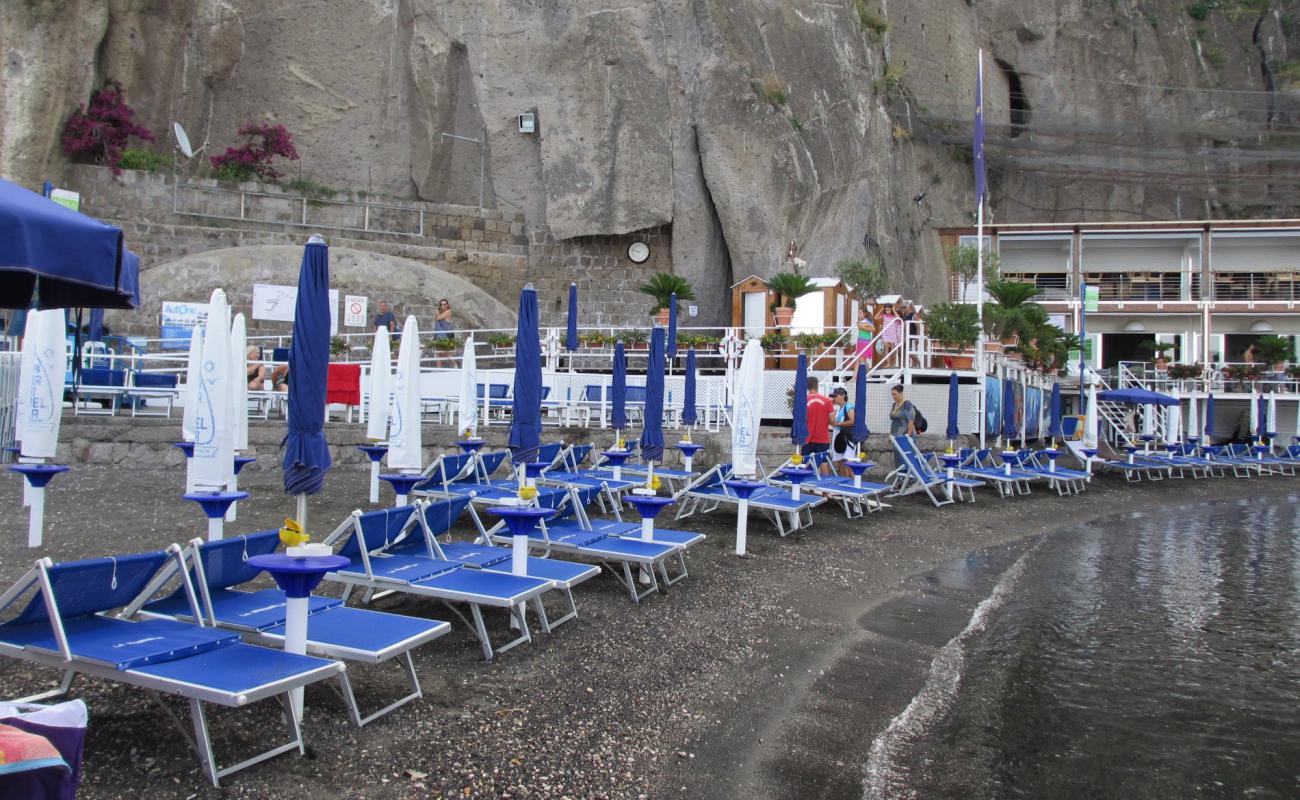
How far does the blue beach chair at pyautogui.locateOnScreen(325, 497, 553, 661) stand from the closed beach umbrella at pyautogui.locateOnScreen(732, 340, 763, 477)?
13.3 ft

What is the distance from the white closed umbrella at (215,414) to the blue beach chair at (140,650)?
2420mm

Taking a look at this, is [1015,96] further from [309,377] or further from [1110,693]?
[309,377]

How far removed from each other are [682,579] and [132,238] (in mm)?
17012

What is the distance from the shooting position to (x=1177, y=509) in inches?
626

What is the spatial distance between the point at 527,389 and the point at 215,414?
234 cm

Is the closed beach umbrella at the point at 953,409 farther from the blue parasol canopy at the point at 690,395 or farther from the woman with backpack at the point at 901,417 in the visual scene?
the blue parasol canopy at the point at 690,395

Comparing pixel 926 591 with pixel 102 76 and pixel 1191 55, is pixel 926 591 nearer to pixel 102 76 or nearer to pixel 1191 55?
pixel 102 76

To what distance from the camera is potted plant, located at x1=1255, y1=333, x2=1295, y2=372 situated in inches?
1272

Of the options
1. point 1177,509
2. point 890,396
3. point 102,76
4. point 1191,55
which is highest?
point 1191,55

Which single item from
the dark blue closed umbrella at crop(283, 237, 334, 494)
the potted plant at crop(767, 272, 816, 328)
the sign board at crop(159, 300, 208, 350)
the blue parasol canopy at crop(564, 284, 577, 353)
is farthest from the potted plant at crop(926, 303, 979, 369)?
the dark blue closed umbrella at crop(283, 237, 334, 494)

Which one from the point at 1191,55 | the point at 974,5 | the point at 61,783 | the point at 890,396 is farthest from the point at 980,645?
the point at 1191,55

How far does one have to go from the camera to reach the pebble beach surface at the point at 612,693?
12.4ft

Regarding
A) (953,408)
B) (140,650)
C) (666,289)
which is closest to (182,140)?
(666,289)

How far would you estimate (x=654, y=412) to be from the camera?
10.2 metres
